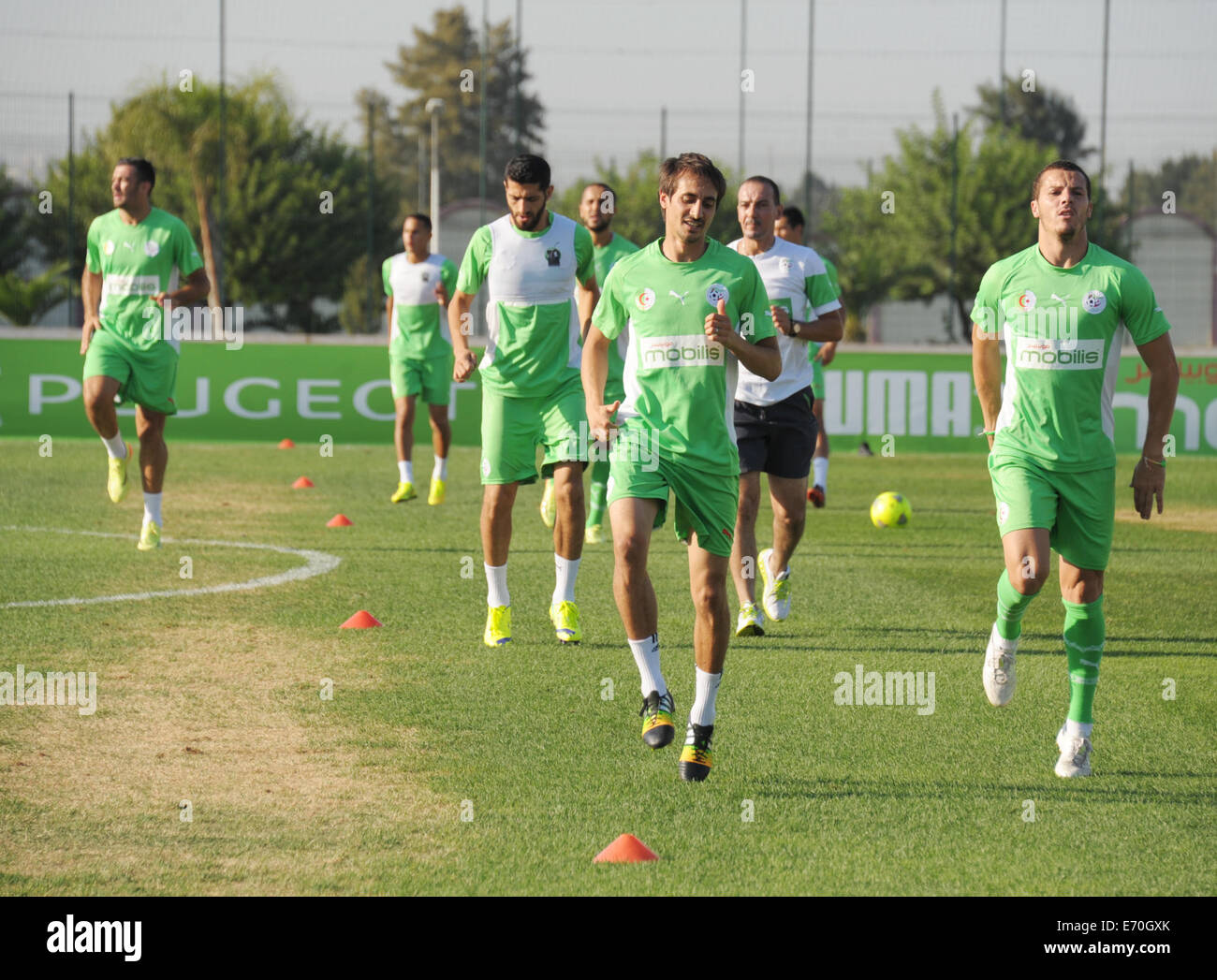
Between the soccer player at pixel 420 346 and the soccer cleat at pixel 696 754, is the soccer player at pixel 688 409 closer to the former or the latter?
the soccer cleat at pixel 696 754

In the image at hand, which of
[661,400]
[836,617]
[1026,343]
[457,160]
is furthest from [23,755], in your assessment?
[457,160]

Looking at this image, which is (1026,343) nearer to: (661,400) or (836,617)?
(661,400)

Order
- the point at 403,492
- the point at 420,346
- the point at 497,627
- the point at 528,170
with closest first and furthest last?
the point at 528,170, the point at 497,627, the point at 403,492, the point at 420,346

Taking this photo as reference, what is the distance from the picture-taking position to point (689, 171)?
18.1ft

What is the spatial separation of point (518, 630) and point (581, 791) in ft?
9.50

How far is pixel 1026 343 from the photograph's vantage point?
5.68m

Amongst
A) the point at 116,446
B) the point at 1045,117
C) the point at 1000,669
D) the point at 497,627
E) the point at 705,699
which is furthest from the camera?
the point at 1045,117

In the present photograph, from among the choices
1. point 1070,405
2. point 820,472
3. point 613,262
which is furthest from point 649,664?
point 820,472

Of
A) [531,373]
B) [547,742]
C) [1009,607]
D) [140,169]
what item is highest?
[140,169]

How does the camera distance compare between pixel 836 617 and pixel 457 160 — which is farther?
pixel 457 160

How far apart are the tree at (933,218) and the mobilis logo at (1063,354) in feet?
87.0

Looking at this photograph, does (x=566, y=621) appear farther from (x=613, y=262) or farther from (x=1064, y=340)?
(x=613, y=262)

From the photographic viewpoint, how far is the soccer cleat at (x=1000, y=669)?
20.0 ft

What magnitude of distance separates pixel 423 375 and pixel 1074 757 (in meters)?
9.29
